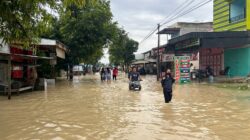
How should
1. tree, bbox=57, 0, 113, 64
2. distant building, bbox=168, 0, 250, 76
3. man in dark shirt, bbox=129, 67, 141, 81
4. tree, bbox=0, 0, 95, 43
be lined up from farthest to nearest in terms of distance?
1. tree, bbox=57, 0, 113, 64
2. distant building, bbox=168, 0, 250, 76
3. man in dark shirt, bbox=129, 67, 141, 81
4. tree, bbox=0, 0, 95, 43

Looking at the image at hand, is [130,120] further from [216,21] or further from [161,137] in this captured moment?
[216,21]

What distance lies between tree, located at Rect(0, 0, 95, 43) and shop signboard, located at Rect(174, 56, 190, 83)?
2075 cm

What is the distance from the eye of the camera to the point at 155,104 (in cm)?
1516

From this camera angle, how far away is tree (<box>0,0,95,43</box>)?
7465mm

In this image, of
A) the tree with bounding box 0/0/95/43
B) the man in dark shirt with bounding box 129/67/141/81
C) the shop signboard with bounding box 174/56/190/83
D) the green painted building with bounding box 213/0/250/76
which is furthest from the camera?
the green painted building with bounding box 213/0/250/76

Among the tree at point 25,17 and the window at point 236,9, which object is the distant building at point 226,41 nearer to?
the window at point 236,9

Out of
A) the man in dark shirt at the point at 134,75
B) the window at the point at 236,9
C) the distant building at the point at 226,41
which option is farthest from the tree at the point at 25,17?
the window at the point at 236,9

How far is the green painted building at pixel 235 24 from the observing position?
29.5 metres

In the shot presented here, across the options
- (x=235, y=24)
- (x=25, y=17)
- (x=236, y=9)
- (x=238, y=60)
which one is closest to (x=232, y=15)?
(x=236, y=9)

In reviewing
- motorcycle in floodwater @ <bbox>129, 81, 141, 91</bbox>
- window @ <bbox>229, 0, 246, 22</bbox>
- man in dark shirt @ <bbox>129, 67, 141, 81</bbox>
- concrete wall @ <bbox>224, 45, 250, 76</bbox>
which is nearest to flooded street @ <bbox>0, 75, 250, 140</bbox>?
man in dark shirt @ <bbox>129, 67, 141, 81</bbox>

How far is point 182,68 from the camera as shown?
29.2 m

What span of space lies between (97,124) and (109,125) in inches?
14.9

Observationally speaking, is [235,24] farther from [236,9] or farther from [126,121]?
[126,121]

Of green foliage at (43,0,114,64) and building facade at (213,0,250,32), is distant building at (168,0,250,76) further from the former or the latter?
green foliage at (43,0,114,64)
